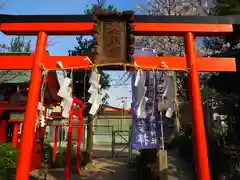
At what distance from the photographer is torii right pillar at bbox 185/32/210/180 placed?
4.62m

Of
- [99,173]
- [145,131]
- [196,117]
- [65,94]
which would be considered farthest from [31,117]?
[99,173]

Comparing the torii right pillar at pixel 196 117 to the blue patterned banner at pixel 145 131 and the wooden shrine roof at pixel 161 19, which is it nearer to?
the wooden shrine roof at pixel 161 19

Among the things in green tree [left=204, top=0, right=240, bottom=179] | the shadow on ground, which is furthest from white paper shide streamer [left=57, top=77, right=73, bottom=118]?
the shadow on ground

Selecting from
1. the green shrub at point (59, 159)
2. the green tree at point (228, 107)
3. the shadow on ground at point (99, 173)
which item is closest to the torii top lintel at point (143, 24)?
the green tree at point (228, 107)

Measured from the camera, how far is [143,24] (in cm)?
526

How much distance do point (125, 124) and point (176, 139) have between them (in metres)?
11.8

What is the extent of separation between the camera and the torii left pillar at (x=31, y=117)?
15.1 ft

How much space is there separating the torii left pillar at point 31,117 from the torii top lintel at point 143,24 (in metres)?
0.28

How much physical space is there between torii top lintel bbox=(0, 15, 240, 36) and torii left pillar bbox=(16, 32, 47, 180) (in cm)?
28

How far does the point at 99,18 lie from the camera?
510 centimetres

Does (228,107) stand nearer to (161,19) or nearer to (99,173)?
(161,19)

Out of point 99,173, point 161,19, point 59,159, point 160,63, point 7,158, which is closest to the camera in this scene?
point 160,63

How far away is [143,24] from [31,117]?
9.18ft

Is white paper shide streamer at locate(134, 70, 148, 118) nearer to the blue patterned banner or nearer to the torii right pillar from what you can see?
the blue patterned banner
